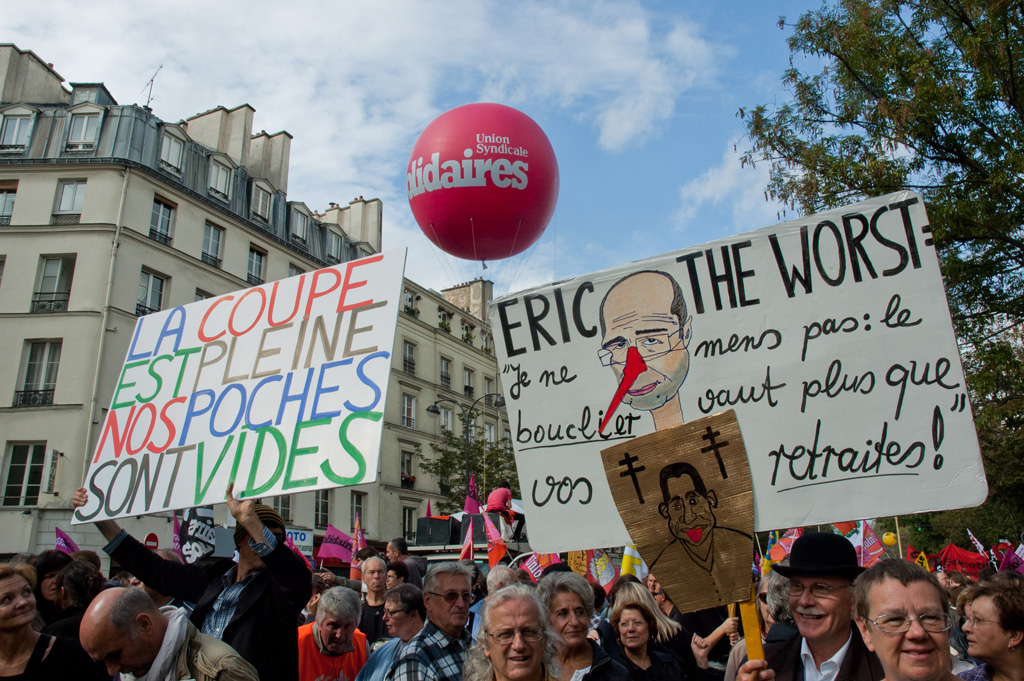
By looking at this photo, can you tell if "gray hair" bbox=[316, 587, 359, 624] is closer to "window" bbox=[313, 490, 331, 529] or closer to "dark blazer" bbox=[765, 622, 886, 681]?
"dark blazer" bbox=[765, 622, 886, 681]

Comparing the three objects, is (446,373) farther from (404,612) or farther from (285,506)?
(404,612)

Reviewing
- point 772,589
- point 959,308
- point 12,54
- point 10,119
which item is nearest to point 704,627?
point 772,589

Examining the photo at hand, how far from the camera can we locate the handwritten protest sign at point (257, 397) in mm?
4031

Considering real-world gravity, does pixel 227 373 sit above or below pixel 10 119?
below

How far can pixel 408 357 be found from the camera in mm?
38562

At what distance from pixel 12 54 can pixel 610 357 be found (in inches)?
1259

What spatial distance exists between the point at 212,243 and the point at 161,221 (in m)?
2.24

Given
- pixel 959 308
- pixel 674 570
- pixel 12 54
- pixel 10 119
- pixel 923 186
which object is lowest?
pixel 674 570

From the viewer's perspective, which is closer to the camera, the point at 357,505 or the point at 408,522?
the point at 357,505

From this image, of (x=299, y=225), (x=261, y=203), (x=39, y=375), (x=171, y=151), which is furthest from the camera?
(x=299, y=225)

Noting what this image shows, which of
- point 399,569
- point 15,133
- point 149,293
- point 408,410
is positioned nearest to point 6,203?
point 15,133

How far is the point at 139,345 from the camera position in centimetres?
527

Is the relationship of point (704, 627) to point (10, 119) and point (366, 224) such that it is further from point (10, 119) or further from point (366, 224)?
point (366, 224)

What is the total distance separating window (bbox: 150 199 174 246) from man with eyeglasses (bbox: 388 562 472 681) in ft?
84.0
